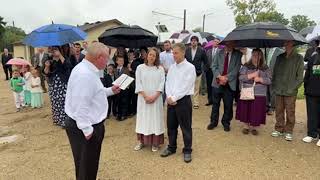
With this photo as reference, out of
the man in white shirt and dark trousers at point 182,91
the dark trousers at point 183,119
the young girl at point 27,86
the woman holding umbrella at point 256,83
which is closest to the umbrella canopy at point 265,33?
the woman holding umbrella at point 256,83

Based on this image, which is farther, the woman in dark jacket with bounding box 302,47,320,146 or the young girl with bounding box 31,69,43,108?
the young girl with bounding box 31,69,43,108

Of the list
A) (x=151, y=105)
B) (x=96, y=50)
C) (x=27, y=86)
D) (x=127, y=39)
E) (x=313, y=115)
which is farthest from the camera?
(x=27, y=86)

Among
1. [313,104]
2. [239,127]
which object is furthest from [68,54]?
[313,104]

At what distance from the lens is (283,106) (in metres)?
7.04

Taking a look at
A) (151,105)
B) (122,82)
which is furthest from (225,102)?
(122,82)

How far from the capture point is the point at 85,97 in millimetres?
3555

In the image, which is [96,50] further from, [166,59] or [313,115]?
[166,59]

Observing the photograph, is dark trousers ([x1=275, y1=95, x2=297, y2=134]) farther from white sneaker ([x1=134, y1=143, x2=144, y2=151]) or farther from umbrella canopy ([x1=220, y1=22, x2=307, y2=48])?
white sneaker ([x1=134, y1=143, x2=144, y2=151])

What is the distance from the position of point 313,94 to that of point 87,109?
465 centimetres

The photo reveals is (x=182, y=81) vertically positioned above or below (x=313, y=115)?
above

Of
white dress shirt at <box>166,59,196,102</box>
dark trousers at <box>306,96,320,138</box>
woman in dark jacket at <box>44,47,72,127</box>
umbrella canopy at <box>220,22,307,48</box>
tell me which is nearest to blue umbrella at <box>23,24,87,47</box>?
woman in dark jacket at <box>44,47,72,127</box>

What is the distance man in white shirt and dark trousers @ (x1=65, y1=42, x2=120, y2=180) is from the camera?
11.7 feet

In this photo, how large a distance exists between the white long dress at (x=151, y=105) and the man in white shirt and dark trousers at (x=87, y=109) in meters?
2.31

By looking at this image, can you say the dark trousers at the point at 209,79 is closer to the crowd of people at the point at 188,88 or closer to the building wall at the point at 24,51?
the crowd of people at the point at 188,88
